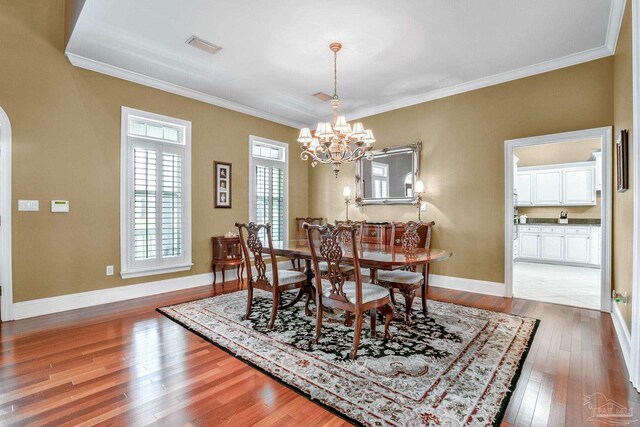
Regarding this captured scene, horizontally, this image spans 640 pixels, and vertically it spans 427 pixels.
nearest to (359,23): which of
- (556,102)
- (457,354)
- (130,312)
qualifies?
(556,102)

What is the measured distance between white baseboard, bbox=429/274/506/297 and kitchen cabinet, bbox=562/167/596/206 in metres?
4.00

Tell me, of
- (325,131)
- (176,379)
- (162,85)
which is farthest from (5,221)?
(325,131)

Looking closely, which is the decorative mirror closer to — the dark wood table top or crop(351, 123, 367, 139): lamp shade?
crop(351, 123, 367, 139): lamp shade

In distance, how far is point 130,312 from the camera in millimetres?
3580

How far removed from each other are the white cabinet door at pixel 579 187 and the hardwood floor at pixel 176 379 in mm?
4494

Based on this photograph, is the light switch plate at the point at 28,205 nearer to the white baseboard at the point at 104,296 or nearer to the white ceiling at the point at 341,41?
the white baseboard at the point at 104,296

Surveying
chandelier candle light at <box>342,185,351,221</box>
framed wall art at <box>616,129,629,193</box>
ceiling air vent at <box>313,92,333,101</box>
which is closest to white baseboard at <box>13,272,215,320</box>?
chandelier candle light at <box>342,185,351,221</box>

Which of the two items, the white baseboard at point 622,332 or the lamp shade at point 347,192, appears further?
the lamp shade at point 347,192

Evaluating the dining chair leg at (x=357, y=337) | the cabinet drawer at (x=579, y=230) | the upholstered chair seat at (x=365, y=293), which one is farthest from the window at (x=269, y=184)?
the cabinet drawer at (x=579, y=230)

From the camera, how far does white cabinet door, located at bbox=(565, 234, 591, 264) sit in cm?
644

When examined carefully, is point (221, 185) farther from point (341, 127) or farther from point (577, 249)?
point (577, 249)

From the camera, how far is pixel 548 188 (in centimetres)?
704

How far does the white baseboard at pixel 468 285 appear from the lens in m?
4.30

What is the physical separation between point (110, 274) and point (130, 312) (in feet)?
2.56
